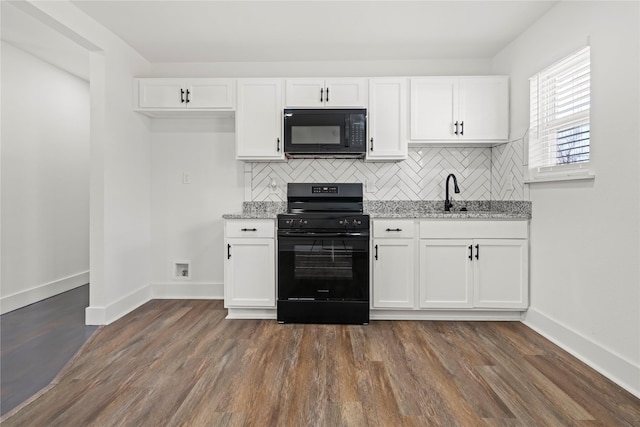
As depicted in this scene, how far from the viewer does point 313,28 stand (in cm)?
270

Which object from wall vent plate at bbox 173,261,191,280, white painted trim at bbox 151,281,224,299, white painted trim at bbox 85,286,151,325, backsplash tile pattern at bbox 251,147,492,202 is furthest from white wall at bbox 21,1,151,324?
backsplash tile pattern at bbox 251,147,492,202

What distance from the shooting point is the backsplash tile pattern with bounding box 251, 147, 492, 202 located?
336 cm

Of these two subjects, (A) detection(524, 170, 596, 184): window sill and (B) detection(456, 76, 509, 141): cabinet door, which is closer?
(A) detection(524, 170, 596, 184): window sill

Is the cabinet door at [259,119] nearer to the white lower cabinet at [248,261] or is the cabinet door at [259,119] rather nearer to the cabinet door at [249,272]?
the white lower cabinet at [248,261]

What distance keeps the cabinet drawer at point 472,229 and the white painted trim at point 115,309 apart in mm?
2676

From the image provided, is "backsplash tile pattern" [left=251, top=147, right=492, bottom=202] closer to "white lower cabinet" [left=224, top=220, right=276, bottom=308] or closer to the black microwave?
the black microwave

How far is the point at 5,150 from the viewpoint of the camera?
10.0 ft

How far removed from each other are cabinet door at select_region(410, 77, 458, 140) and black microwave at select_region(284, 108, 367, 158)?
0.49 metres

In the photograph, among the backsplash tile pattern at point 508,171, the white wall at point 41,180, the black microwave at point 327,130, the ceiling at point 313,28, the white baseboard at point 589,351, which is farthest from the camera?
the white wall at point 41,180

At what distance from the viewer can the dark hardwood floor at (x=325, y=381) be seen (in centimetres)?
157

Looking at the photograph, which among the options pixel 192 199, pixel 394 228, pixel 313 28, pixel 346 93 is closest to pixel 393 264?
pixel 394 228

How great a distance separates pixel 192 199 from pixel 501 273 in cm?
301

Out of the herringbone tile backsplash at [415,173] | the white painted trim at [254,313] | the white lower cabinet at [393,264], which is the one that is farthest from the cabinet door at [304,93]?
the white painted trim at [254,313]

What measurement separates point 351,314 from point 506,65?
2.65m
